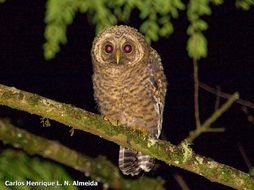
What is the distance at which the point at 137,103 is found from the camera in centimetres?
391

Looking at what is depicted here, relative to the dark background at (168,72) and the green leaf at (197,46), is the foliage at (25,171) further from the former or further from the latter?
the dark background at (168,72)

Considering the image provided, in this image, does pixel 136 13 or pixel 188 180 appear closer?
pixel 136 13

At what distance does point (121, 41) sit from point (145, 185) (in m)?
1.35

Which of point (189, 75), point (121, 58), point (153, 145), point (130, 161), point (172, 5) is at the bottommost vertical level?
point (153, 145)

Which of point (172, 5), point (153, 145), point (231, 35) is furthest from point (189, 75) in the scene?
point (153, 145)

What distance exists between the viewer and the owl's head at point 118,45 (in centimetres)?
400

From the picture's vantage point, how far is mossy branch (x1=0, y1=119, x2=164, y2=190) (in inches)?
164

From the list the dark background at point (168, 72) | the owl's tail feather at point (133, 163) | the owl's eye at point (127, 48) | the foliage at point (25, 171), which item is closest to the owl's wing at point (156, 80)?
the owl's eye at point (127, 48)

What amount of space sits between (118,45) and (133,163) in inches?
35.5

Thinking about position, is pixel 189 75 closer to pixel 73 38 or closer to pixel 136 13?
pixel 136 13

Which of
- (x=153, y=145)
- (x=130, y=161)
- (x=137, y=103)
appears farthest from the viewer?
(x=130, y=161)

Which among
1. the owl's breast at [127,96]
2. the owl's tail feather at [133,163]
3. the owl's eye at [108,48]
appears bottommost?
the owl's tail feather at [133,163]

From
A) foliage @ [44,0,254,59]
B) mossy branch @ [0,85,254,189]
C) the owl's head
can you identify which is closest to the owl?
the owl's head

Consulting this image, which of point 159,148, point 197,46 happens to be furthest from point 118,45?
point 159,148
